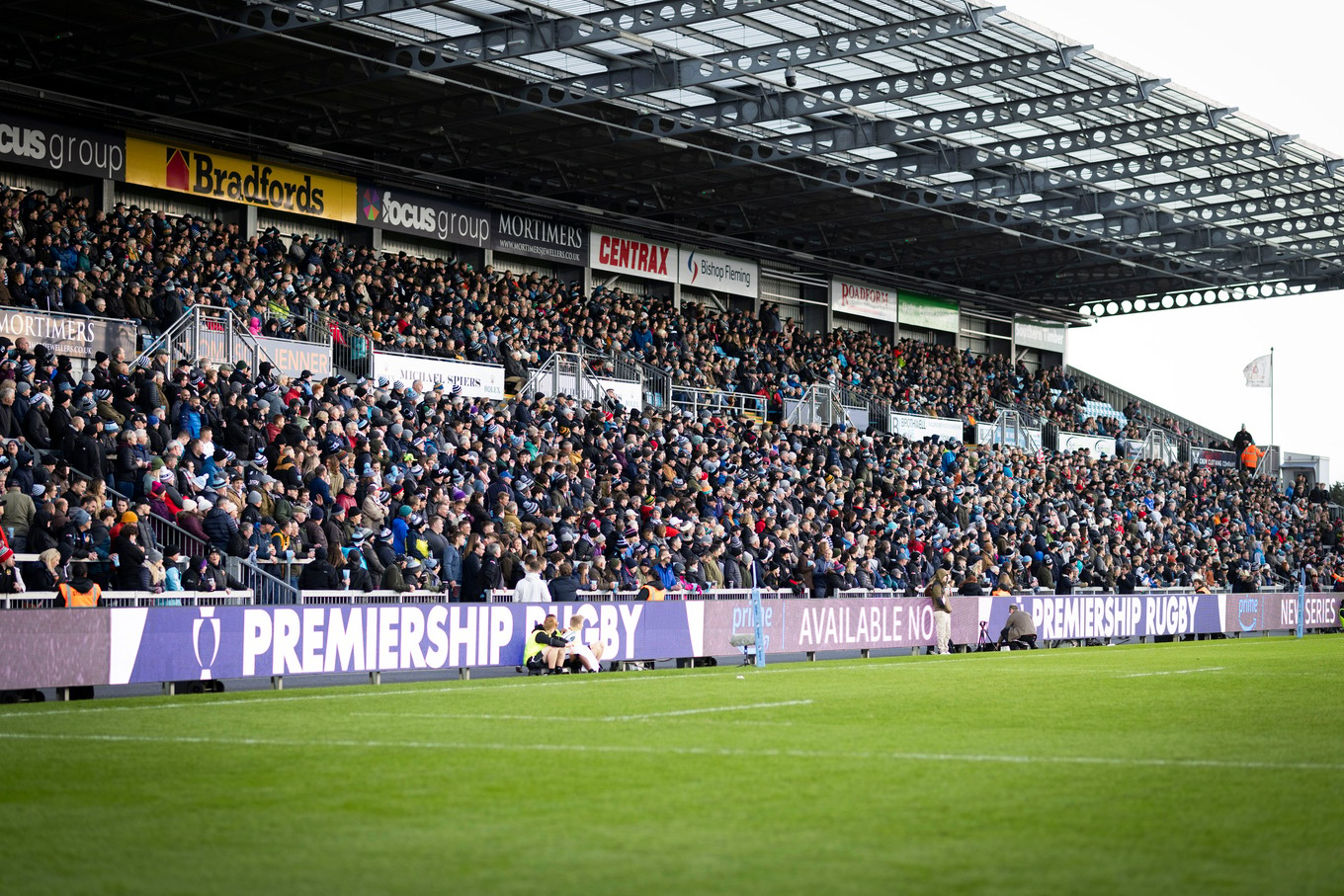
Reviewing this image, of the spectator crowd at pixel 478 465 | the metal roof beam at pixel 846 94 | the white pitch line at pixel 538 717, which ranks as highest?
the metal roof beam at pixel 846 94

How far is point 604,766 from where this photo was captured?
10.8m

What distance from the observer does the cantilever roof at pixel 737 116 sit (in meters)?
30.7

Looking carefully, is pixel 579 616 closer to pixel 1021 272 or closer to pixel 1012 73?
pixel 1012 73

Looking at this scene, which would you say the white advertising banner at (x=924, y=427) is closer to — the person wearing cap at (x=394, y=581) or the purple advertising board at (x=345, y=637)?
the purple advertising board at (x=345, y=637)

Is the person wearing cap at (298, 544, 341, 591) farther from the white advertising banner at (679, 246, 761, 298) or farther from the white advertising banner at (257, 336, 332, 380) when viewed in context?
the white advertising banner at (679, 246, 761, 298)

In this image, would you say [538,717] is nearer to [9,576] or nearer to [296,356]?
[9,576]

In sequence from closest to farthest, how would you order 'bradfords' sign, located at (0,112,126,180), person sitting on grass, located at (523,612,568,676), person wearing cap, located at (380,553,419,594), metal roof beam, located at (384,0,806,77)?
person wearing cap, located at (380,553,419,594), person sitting on grass, located at (523,612,568,676), metal roof beam, located at (384,0,806,77), 'bradfords' sign, located at (0,112,126,180)

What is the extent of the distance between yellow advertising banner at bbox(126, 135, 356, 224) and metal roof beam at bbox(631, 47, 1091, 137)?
26.5 feet

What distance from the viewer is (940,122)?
37.8 metres

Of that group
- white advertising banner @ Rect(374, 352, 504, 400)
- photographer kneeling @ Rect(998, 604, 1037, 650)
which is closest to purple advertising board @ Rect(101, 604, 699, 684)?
photographer kneeling @ Rect(998, 604, 1037, 650)

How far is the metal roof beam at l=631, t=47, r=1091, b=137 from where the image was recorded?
33406 mm

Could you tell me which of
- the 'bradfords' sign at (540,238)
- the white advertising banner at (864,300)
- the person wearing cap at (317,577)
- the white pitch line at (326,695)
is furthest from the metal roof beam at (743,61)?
the white advertising banner at (864,300)

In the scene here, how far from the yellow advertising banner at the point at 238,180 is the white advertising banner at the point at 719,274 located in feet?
42.1

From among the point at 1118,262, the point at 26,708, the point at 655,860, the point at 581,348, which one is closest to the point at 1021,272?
the point at 1118,262
